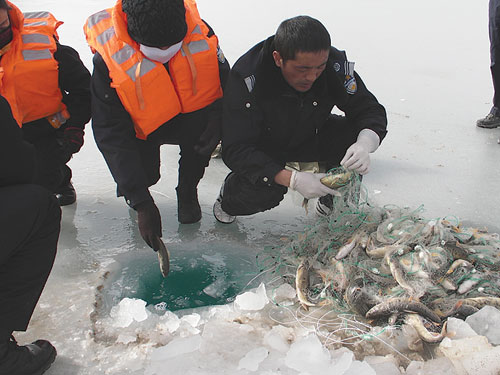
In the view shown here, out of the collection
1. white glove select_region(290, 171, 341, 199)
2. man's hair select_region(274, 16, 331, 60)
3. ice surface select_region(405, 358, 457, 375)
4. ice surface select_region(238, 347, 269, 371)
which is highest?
man's hair select_region(274, 16, 331, 60)

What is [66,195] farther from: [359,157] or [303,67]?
[359,157]

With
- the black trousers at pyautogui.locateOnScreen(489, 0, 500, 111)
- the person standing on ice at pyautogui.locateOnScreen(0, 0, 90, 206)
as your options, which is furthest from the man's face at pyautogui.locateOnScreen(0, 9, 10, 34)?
the black trousers at pyautogui.locateOnScreen(489, 0, 500, 111)

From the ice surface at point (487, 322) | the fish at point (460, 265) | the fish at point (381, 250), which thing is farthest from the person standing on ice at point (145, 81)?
the ice surface at point (487, 322)

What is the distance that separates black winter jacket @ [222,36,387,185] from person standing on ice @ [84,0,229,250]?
22 cm

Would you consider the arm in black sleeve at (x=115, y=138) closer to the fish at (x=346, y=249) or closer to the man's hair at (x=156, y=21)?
the man's hair at (x=156, y=21)

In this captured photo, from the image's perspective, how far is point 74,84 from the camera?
2625 millimetres

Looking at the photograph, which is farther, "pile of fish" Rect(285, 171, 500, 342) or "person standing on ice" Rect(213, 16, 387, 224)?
"person standing on ice" Rect(213, 16, 387, 224)

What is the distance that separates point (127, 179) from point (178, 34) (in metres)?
0.72

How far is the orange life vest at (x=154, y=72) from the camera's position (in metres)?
2.27

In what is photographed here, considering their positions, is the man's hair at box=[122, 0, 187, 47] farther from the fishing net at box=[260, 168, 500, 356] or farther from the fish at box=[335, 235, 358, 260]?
the fish at box=[335, 235, 358, 260]

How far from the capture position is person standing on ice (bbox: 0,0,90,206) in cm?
239

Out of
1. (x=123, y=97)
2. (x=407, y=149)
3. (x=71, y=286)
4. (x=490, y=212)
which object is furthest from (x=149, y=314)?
(x=407, y=149)

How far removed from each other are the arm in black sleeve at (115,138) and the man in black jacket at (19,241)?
1.86 ft

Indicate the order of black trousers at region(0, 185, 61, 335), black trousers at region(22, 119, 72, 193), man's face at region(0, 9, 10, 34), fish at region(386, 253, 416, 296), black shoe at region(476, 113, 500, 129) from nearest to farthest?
black trousers at region(0, 185, 61, 335) → fish at region(386, 253, 416, 296) → man's face at region(0, 9, 10, 34) → black trousers at region(22, 119, 72, 193) → black shoe at region(476, 113, 500, 129)
